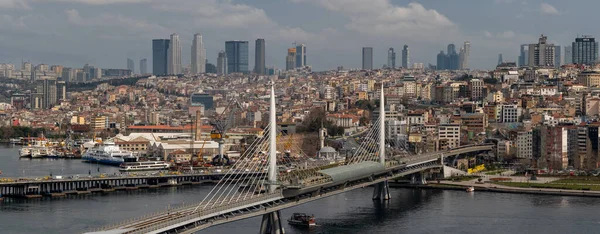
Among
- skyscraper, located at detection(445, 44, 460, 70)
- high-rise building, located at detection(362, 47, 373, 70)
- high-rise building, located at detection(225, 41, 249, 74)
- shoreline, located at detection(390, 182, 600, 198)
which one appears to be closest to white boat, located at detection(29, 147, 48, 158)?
shoreline, located at detection(390, 182, 600, 198)

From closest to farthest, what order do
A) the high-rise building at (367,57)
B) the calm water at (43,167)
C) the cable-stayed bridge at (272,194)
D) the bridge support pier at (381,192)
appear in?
the cable-stayed bridge at (272,194) → the bridge support pier at (381,192) → the calm water at (43,167) → the high-rise building at (367,57)

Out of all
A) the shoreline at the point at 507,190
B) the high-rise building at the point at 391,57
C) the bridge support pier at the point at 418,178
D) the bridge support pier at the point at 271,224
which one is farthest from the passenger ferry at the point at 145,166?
the high-rise building at the point at 391,57

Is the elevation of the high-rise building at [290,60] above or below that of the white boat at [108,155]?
above

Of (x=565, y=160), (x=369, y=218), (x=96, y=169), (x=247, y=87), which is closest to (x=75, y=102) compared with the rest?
(x=247, y=87)

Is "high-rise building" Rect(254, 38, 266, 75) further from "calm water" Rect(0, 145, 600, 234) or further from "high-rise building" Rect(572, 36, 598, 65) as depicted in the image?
"calm water" Rect(0, 145, 600, 234)

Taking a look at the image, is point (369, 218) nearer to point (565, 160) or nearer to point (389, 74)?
point (565, 160)

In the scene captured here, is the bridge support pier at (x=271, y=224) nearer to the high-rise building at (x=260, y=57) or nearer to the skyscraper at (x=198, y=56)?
the high-rise building at (x=260, y=57)
